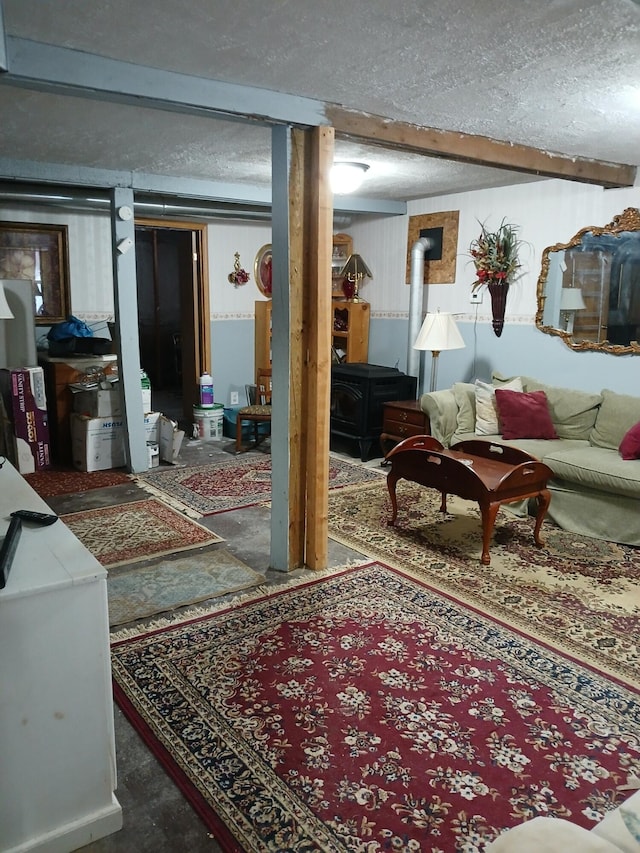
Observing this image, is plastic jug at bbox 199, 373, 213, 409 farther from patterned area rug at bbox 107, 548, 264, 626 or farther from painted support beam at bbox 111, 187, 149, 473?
patterned area rug at bbox 107, 548, 264, 626

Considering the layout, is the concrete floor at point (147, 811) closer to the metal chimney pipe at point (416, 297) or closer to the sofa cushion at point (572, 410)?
the sofa cushion at point (572, 410)

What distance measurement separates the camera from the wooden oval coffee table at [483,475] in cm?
362

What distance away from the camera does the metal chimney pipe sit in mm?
6129

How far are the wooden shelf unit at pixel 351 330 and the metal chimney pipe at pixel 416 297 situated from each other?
81 centimetres

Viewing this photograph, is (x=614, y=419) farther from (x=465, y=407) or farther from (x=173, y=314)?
(x=173, y=314)

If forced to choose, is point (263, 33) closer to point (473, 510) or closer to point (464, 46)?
point (464, 46)

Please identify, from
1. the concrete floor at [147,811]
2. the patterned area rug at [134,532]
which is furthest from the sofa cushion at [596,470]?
the concrete floor at [147,811]

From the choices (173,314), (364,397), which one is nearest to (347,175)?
(364,397)

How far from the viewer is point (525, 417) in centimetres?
481

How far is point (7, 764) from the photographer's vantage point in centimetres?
162

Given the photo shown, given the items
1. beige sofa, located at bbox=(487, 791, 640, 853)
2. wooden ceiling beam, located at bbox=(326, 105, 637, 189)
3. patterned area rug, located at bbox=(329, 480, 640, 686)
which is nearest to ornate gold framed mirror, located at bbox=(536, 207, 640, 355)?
wooden ceiling beam, located at bbox=(326, 105, 637, 189)

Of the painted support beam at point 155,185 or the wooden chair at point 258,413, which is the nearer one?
the painted support beam at point 155,185

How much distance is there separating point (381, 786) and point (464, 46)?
2.64 meters

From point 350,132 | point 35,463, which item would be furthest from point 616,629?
point 35,463
